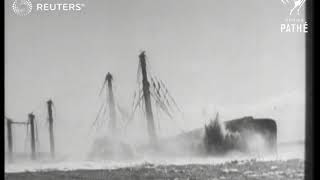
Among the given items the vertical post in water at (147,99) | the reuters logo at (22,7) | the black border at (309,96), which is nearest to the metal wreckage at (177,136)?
the vertical post in water at (147,99)

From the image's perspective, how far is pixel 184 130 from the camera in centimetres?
189

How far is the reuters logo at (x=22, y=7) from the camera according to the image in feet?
6.17

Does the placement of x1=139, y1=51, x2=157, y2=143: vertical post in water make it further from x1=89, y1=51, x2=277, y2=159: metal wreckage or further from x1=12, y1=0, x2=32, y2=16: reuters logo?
x1=12, y1=0, x2=32, y2=16: reuters logo

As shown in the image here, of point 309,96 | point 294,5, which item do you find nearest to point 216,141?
point 309,96

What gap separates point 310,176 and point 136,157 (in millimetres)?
713

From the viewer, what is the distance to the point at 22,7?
1.89 metres

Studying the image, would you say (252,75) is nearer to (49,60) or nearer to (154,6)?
(154,6)

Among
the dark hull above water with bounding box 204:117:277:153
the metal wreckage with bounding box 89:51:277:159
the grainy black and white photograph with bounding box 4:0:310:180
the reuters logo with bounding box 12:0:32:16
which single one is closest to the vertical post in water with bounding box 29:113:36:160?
the grainy black and white photograph with bounding box 4:0:310:180

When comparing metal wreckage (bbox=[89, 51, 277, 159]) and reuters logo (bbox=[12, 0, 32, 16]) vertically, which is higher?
reuters logo (bbox=[12, 0, 32, 16])

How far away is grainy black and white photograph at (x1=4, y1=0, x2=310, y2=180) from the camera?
1874 mm

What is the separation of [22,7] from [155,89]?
2.03ft
